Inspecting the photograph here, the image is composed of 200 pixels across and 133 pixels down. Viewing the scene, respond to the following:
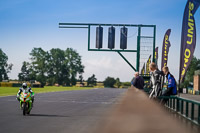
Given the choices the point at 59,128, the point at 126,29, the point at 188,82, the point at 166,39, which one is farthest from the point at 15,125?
the point at 188,82

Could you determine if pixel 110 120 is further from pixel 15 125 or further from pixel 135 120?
pixel 15 125

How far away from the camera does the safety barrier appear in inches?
257

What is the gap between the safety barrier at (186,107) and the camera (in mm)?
6520

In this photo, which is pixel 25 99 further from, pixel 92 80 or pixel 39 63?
pixel 92 80

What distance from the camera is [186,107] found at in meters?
7.56

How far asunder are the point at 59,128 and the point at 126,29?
13.4 metres

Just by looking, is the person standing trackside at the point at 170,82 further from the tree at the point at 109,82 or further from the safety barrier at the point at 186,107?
the tree at the point at 109,82

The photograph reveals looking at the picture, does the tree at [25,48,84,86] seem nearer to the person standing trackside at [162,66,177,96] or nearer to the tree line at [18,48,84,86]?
the tree line at [18,48,84,86]

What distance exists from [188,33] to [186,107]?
13.2 ft

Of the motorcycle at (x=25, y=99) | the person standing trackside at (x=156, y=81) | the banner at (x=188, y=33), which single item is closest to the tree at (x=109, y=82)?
the motorcycle at (x=25, y=99)

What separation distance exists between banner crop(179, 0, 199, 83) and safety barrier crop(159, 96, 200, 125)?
6.20 ft

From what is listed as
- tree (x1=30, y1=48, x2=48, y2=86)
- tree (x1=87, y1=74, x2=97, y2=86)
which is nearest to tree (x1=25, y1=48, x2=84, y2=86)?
tree (x1=30, y1=48, x2=48, y2=86)

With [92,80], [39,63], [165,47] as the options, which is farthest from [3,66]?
[165,47]

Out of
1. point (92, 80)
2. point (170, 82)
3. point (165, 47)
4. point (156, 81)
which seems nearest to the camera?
point (156, 81)
